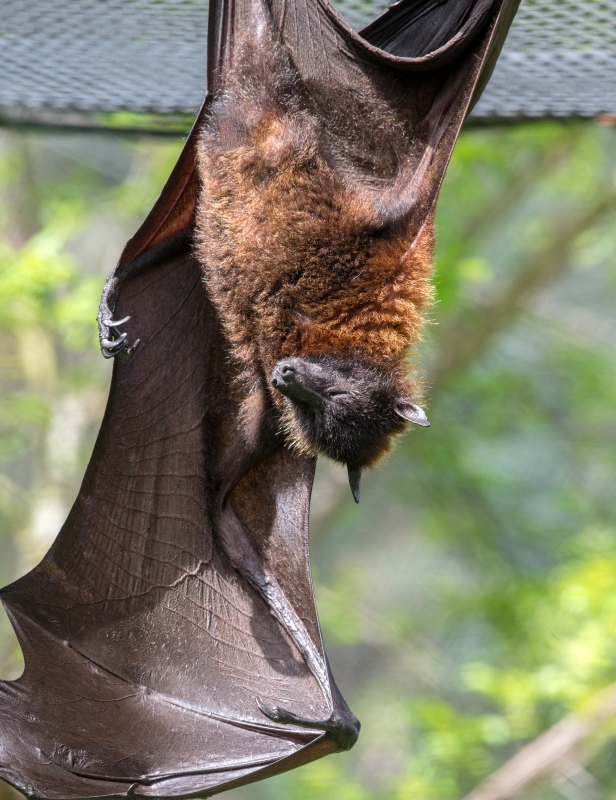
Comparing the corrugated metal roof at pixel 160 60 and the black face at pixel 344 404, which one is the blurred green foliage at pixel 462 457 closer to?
the corrugated metal roof at pixel 160 60

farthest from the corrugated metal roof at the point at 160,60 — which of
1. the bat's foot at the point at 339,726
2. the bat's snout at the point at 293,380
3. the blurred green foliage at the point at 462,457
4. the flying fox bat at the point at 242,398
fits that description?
the bat's foot at the point at 339,726

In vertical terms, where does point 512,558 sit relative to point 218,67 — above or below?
below

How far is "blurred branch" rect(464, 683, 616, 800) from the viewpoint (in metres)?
5.93

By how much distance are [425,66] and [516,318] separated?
16.1 feet

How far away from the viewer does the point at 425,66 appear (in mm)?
2623

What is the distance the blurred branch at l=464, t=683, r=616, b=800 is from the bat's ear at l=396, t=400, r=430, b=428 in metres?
3.92

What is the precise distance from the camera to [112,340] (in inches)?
109

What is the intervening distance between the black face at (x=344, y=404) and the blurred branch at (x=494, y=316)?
4.21m

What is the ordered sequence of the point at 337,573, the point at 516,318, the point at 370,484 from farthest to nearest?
the point at 337,573 → the point at 370,484 → the point at 516,318

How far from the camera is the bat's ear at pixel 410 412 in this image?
2.55 metres

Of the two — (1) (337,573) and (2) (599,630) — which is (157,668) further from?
(1) (337,573)

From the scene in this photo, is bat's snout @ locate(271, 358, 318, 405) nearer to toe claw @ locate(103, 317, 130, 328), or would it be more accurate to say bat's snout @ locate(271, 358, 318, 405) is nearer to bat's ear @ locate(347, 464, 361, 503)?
bat's ear @ locate(347, 464, 361, 503)

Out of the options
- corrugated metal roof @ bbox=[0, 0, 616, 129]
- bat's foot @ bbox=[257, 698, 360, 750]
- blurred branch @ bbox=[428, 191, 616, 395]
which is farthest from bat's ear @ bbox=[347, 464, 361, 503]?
blurred branch @ bbox=[428, 191, 616, 395]

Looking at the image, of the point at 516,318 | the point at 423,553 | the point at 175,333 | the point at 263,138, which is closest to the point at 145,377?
the point at 175,333
